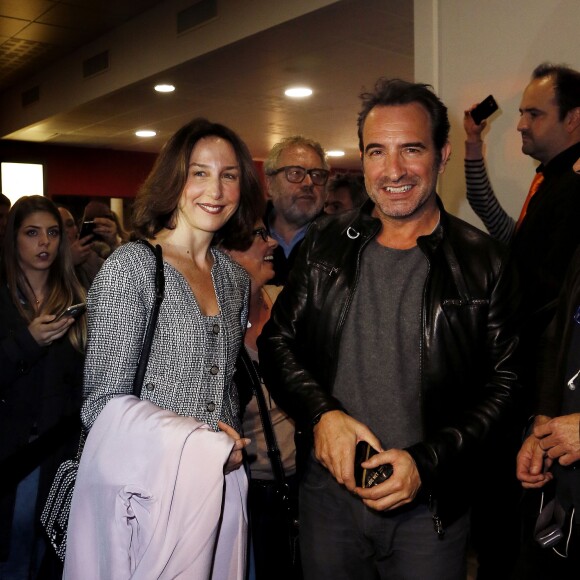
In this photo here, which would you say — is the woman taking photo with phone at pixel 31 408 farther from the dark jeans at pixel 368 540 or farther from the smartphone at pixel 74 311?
the dark jeans at pixel 368 540

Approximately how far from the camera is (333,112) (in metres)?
7.82

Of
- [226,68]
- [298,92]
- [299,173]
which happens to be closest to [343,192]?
[299,173]

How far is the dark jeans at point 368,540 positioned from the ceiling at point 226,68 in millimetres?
3092

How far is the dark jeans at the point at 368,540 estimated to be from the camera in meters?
1.60

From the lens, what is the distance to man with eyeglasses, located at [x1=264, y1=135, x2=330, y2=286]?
3523mm

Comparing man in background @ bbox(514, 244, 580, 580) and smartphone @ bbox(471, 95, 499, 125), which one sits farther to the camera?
smartphone @ bbox(471, 95, 499, 125)

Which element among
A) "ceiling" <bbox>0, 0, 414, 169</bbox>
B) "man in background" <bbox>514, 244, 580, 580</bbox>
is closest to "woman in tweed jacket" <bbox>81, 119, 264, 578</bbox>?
"man in background" <bbox>514, 244, 580, 580</bbox>

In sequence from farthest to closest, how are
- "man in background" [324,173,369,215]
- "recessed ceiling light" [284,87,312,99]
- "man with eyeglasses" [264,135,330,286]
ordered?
"recessed ceiling light" [284,87,312,99] < "man in background" [324,173,369,215] < "man with eyeglasses" [264,135,330,286]

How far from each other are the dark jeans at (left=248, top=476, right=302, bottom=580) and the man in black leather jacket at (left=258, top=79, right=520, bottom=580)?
40 centimetres

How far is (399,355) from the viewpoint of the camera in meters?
1.64

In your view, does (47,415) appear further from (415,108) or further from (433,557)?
(415,108)

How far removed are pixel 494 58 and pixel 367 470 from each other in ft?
7.34

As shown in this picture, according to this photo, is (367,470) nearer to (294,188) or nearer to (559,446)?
(559,446)

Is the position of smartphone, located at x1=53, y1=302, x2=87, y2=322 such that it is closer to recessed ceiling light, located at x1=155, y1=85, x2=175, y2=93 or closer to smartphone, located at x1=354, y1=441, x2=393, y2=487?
smartphone, located at x1=354, y1=441, x2=393, y2=487
